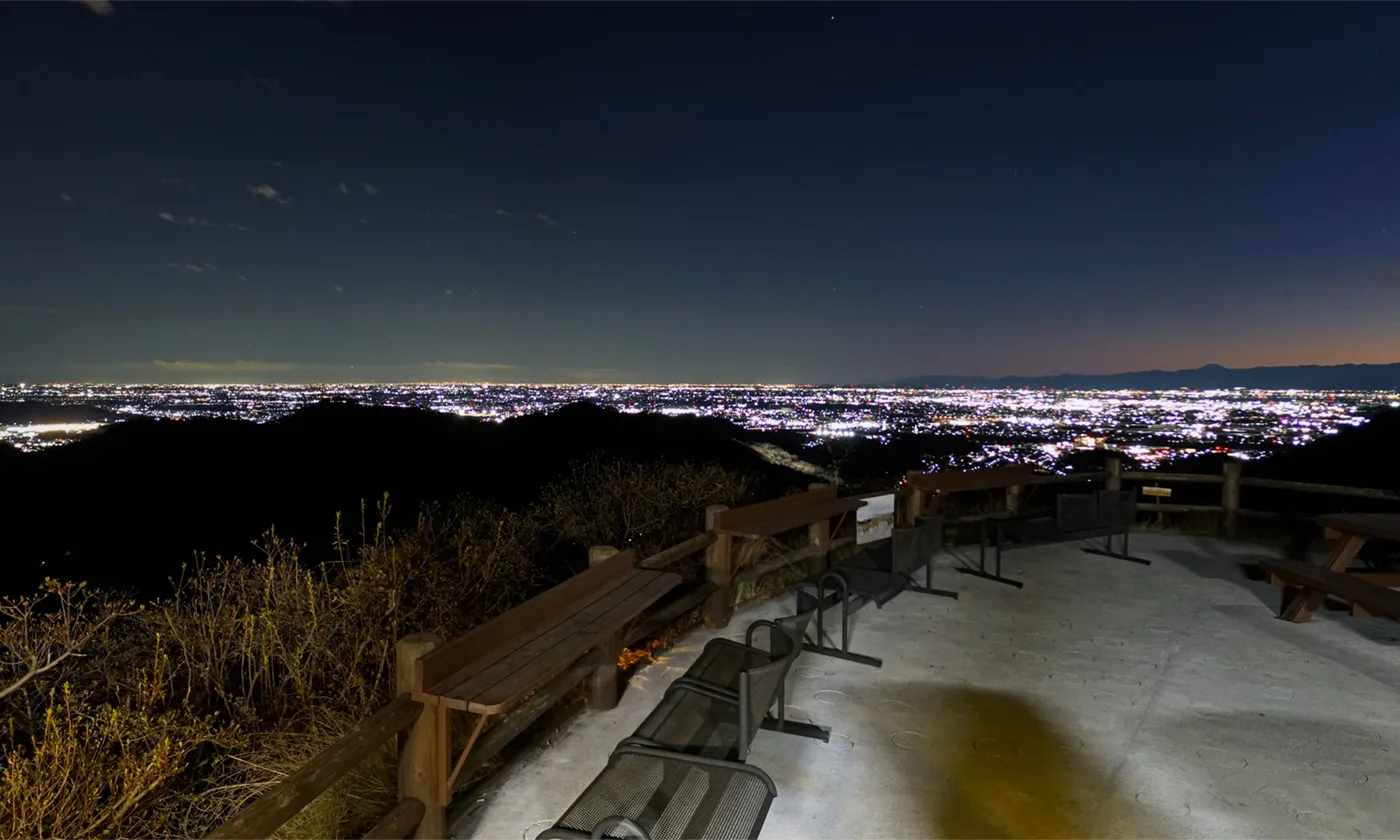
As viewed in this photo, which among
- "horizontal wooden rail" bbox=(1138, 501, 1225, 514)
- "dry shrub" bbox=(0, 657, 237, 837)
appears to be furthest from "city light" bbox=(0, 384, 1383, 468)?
"dry shrub" bbox=(0, 657, 237, 837)

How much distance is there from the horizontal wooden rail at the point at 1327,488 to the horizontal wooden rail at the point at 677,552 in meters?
6.54

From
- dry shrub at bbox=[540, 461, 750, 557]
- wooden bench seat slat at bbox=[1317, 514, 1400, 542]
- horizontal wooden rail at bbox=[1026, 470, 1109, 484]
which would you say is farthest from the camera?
horizontal wooden rail at bbox=[1026, 470, 1109, 484]

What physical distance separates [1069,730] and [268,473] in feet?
Result: 114

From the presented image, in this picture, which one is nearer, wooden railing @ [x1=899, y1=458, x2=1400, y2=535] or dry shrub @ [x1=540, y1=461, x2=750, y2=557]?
wooden railing @ [x1=899, y1=458, x2=1400, y2=535]

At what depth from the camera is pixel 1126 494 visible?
270 inches

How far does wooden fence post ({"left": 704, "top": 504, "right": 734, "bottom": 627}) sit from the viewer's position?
503 cm

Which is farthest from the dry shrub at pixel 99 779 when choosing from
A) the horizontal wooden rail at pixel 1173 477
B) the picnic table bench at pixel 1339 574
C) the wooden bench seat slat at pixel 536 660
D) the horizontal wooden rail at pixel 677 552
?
the horizontal wooden rail at pixel 1173 477

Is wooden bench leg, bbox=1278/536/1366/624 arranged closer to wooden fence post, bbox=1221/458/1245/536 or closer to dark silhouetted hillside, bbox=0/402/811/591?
wooden fence post, bbox=1221/458/1245/536

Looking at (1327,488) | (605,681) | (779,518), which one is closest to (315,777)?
(605,681)

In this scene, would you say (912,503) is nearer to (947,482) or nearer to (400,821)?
(947,482)

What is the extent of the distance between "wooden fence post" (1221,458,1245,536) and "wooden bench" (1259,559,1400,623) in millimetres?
3054

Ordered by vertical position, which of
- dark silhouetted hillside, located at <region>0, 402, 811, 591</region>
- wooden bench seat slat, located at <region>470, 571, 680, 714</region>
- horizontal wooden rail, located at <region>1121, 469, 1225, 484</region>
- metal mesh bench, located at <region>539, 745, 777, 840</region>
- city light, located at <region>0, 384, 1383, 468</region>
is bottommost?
dark silhouetted hillside, located at <region>0, 402, 811, 591</region>

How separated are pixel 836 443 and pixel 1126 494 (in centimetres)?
508

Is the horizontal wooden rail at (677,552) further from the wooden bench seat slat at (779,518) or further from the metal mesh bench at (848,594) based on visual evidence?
the metal mesh bench at (848,594)
